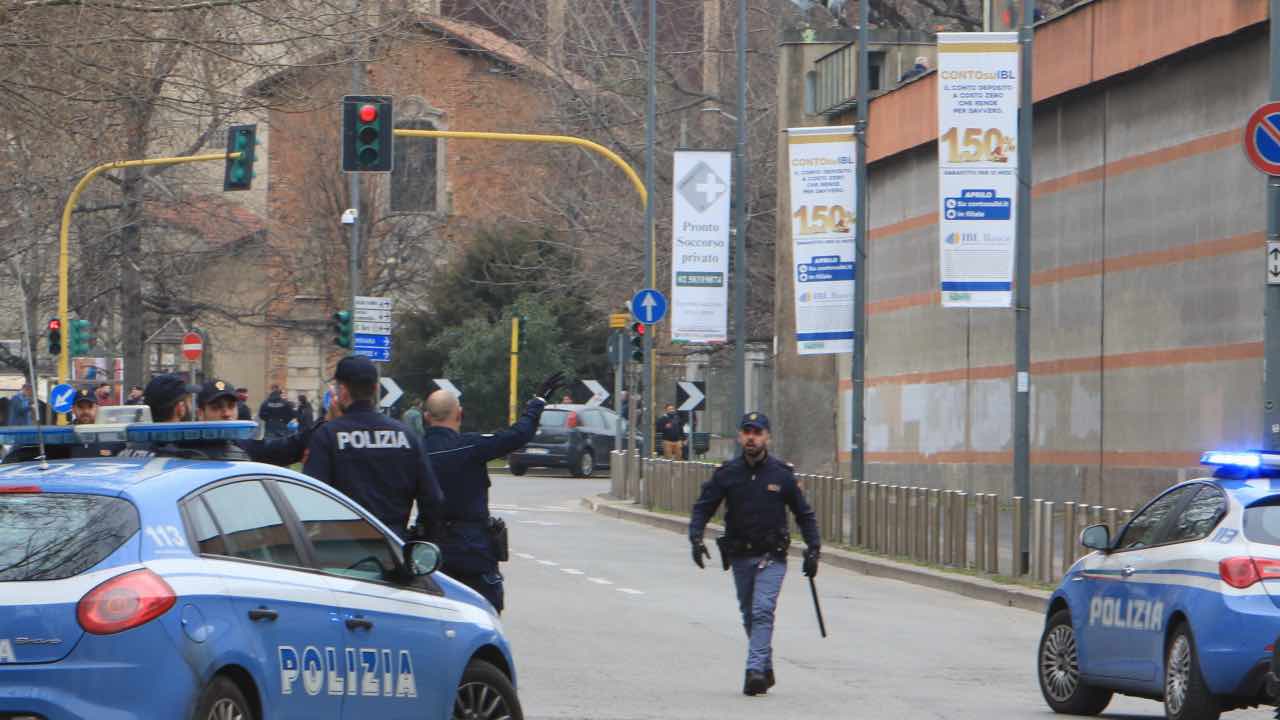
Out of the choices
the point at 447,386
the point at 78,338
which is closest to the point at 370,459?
the point at 447,386

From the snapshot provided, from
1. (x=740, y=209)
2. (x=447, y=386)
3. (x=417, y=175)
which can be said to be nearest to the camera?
(x=447, y=386)

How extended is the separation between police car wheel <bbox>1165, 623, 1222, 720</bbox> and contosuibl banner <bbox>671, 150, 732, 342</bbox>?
2124 cm

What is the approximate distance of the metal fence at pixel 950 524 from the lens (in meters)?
20.0

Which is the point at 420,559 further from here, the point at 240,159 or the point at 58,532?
the point at 240,159

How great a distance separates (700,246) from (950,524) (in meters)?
10.6

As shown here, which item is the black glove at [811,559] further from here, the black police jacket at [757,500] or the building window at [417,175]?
the building window at [417,175]

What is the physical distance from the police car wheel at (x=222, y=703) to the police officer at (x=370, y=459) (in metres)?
2.74

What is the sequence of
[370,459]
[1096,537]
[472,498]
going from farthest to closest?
[1096,537] < [472,498] < [370,459]

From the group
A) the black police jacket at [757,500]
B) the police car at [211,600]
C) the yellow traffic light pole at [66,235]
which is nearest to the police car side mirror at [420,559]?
the police car at [211,600]

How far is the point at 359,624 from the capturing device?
7898 mm

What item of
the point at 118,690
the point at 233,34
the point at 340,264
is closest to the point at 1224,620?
the point at 118,690

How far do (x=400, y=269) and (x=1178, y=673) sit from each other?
5848cm

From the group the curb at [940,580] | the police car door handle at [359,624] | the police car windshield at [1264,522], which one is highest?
the police car windshield at [1264,522]

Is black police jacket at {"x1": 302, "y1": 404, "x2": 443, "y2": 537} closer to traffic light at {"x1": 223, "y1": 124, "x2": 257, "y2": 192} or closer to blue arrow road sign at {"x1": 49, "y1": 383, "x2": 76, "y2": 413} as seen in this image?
traffic light at {"x1": 223, "y1": 124, "x2": 257, "y2": 192}
